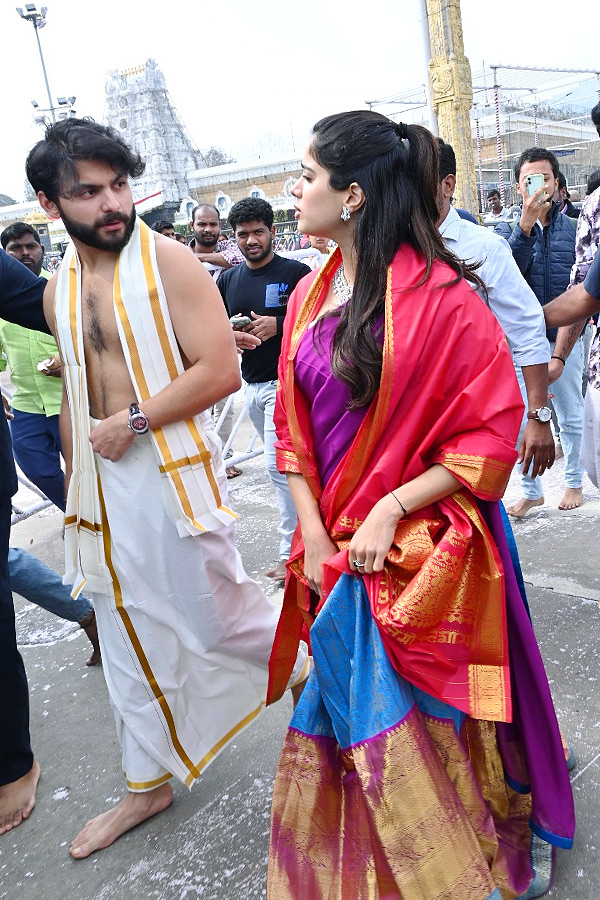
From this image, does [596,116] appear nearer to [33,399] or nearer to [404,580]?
[404,580]

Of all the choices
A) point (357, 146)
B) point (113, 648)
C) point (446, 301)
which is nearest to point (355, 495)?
point (446, 301)

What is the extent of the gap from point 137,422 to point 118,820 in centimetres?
115

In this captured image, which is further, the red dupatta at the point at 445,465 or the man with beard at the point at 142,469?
the man with beard at the point at 142,469

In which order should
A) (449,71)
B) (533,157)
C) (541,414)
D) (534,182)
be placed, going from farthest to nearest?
1. (449,71)
2. (533,157)
3. (534,182)
4. (541,414)

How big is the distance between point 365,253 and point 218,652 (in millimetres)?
1230

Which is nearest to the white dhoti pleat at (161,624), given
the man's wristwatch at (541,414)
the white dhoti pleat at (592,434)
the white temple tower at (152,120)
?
the man's wristwatch at (541,414)

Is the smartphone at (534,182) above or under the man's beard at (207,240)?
under

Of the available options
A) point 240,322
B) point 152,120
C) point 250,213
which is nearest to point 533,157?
point 250,213

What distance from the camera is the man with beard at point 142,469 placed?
2098 millimetres

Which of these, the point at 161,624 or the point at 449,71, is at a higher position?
the point at 449,71

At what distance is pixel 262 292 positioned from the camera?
4.01 metres

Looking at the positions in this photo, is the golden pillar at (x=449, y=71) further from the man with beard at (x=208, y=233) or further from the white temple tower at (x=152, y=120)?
the white temple tower at (x=152, y=120)

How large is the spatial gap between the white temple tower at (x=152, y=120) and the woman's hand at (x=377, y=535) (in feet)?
176

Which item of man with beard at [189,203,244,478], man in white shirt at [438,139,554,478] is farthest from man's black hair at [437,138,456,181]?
man with beard at [189,203,244,478]
